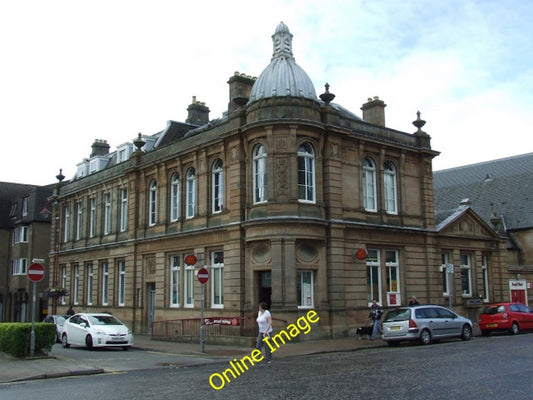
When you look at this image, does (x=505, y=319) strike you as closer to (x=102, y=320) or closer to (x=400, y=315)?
(x=400, y=315)

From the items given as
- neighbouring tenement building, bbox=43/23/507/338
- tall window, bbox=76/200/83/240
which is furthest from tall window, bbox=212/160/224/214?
tall window, bbox=76/200/83/240

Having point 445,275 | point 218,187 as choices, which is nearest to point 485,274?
point 445,275

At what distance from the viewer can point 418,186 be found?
1209 inches

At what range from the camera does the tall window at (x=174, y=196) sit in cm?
3142

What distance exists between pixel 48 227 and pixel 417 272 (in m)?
35.1

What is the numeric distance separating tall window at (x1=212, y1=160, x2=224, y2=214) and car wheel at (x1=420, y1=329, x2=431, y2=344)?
11014 millimetres

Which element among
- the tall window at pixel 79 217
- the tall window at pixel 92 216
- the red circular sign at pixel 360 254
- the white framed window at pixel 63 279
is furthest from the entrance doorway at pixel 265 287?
the white framed window at pixel 63 279

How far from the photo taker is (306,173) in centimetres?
2564

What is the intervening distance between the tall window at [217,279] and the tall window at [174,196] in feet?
14.5

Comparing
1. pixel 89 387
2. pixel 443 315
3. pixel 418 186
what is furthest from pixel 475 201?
pixel 89 387

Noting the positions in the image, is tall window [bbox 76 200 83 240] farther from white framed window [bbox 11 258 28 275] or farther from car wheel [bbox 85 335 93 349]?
car wheel [bbox 85 335 93 349]

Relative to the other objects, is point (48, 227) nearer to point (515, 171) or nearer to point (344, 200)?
point (344, 200)

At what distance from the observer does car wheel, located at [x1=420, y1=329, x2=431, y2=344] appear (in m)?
21.6

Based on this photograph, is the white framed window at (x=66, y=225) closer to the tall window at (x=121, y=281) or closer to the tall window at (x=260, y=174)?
the tall window at (x=121, y=281)
